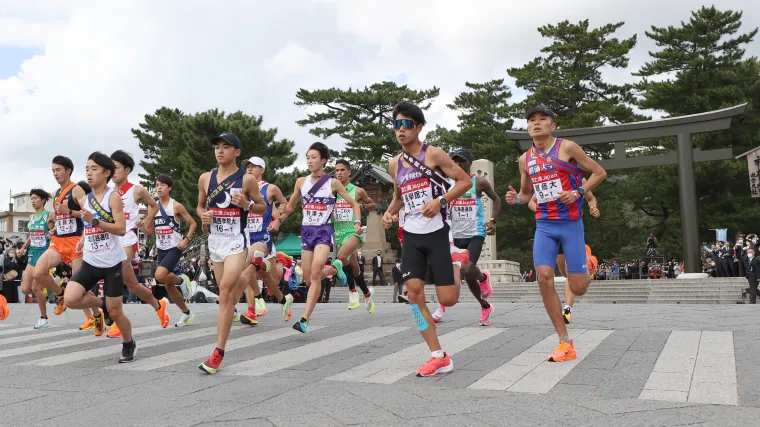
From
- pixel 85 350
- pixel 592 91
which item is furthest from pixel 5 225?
pixel 85 350

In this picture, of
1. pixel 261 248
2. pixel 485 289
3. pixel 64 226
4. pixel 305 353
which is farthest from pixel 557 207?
pixel 64 226

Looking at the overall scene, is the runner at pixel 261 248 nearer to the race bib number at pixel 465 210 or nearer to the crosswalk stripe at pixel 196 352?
the crosswalk stripe at pixel 196 352

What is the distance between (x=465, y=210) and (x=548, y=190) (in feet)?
9.87

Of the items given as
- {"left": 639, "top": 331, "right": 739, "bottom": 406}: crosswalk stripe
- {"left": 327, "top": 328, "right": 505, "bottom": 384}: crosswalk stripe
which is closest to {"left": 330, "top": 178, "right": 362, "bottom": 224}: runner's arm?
{"left": 327, "top": 328, "right": 505, "bottom": 384}: crosswalk stripe

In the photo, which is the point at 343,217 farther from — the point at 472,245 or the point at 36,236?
the point at 36,236

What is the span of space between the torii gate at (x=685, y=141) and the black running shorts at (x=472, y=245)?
66.7 feet

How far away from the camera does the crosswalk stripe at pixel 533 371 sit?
185 inches

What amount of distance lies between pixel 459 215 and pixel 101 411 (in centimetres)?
555

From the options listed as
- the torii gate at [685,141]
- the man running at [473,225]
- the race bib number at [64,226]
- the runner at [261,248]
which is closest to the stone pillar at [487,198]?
the torii gate at [685,141]

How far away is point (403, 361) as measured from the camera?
5926mm

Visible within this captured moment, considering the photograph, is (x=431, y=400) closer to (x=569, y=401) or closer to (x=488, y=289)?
(x=569, y=401)

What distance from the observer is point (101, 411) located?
436cm

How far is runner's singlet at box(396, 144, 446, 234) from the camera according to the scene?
17.6ft

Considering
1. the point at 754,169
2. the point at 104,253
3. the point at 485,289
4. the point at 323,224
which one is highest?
the point at 754,169
